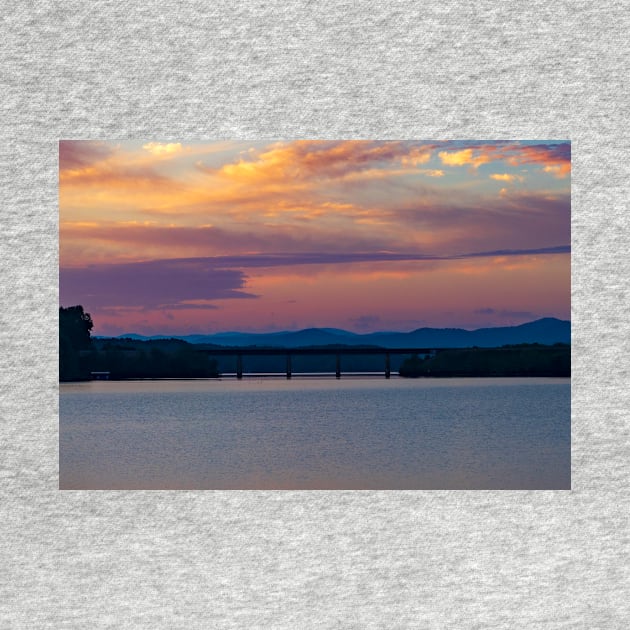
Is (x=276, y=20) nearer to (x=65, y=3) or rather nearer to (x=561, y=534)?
(x=65, y=3)

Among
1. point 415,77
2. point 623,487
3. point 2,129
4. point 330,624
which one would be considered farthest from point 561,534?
point 2,129

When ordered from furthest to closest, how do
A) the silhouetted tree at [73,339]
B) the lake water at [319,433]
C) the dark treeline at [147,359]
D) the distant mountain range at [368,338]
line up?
the distant mountain range at [368,338] → the dark treeline at [147,359] → the lake water at [319,433] → the silhouetted tree at [73,339]

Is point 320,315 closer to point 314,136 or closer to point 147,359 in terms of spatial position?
point 147,359

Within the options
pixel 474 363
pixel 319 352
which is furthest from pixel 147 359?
pixel 474 363

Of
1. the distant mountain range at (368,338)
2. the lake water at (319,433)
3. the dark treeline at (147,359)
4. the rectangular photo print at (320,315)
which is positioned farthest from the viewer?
the distant mountain range at (368,338)

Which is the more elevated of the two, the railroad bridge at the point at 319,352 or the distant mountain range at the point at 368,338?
the distant mountain range at the point at 368,338

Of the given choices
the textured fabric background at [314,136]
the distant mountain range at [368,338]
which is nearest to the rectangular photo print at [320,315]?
the distant mountain range at [368,338]

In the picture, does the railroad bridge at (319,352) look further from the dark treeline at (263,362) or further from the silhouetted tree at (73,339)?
the silhouetted tree at (73,339)
